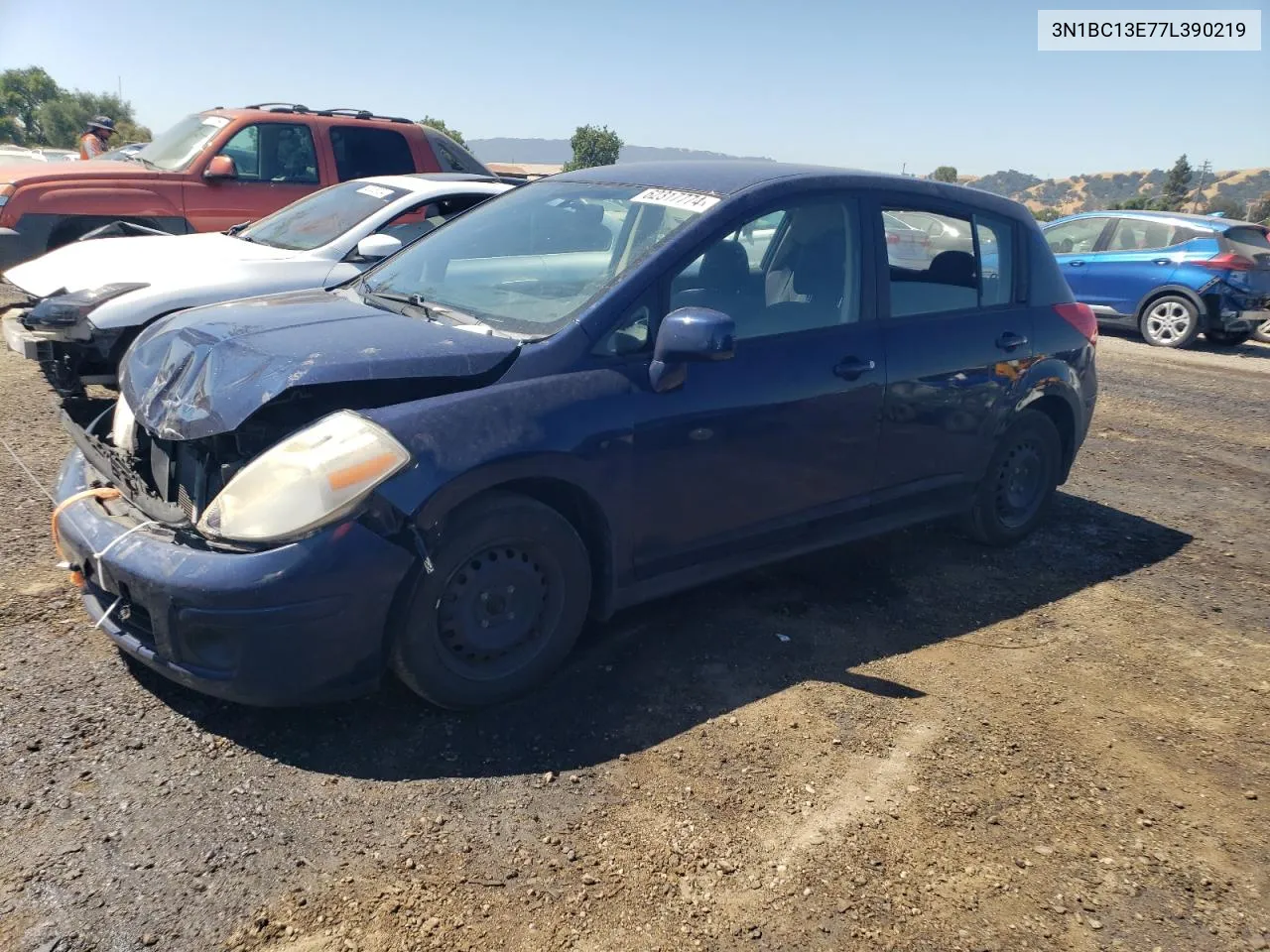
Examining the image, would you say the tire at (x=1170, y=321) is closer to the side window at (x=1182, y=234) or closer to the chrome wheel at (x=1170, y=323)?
the chrome wheel at (x=1170, y=323)

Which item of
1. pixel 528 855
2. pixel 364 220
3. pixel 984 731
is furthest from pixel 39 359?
pixel 984 731

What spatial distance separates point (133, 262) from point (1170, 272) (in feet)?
39.9

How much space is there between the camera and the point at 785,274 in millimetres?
4008

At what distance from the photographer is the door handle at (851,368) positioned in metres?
4.00

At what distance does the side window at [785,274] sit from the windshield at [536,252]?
0.68 ft

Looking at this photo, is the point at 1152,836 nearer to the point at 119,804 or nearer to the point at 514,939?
the point at 514,939

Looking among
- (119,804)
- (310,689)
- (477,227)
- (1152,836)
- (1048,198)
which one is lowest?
(1152,836)

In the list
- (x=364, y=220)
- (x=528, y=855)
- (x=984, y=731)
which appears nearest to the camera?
(x=528, y=855)

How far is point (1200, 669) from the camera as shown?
13.0ft

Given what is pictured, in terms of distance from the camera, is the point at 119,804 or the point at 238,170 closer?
the point at 119,804

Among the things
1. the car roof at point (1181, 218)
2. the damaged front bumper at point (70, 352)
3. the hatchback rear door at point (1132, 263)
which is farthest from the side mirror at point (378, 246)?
the car roof at point (1181, 218)

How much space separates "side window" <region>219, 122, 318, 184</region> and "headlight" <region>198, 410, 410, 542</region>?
6642 millimetres

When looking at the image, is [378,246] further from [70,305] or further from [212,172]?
[212,172]

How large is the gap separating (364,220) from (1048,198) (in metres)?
102
